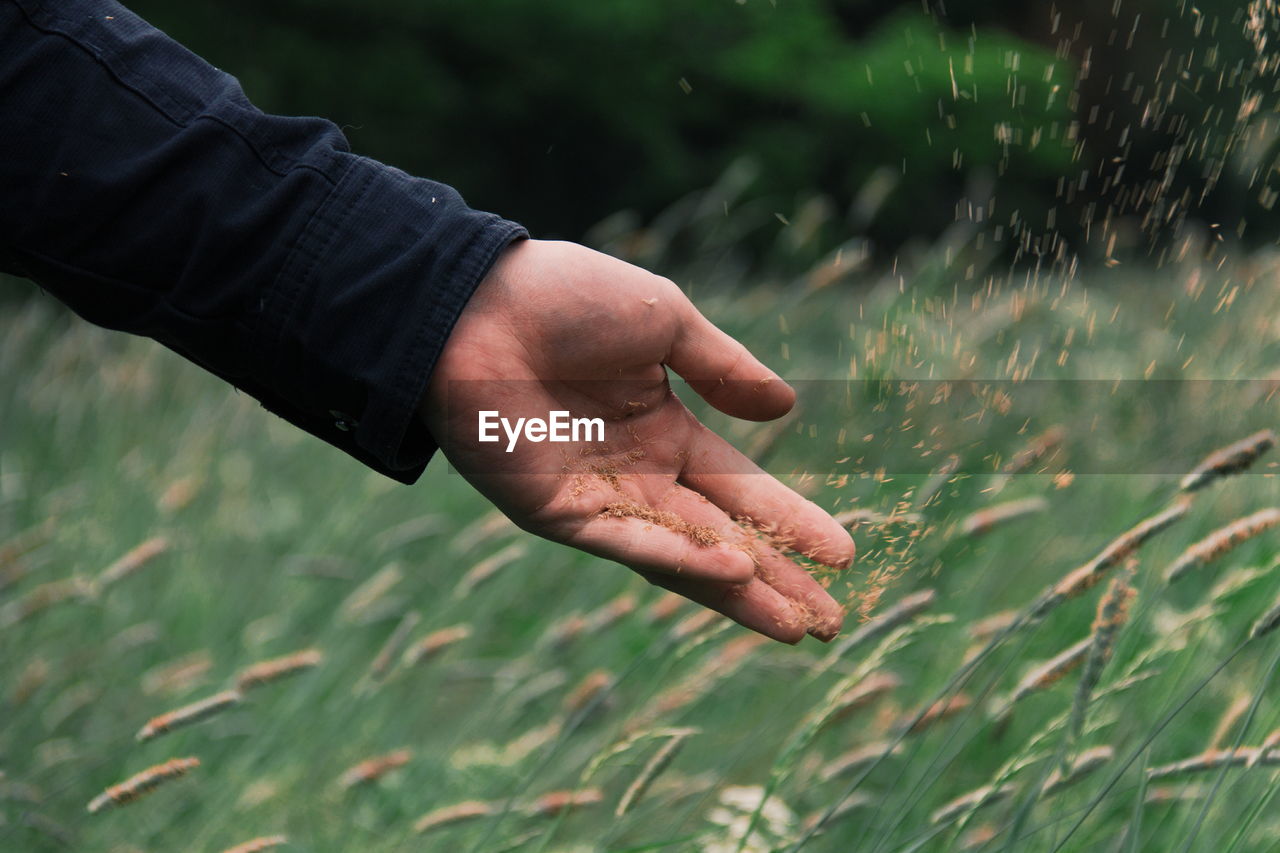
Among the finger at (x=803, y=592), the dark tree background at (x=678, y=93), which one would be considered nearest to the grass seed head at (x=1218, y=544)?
the finger at (x=803, y=592)

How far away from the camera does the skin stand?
4.61 feet

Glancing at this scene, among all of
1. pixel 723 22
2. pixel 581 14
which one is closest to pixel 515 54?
pixel 581 14

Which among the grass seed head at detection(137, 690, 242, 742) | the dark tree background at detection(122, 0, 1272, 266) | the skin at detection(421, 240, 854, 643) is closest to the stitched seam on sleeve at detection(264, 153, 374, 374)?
the skin at detection(421, 240, 854, 643)

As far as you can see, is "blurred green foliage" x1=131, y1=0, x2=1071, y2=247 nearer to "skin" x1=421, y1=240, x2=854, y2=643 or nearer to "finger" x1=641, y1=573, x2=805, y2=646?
"skin" x1=421, y1=240, x2=854, y2=643

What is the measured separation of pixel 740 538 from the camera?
1.47m

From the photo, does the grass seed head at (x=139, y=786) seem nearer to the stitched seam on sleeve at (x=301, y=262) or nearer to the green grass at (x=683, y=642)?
the green grass at (x=683, y=642)

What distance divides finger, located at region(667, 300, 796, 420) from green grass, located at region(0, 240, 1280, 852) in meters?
0.29

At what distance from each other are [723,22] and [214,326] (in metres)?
7.25

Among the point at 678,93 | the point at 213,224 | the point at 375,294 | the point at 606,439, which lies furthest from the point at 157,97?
the point at 678,93

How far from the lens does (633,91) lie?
847 cm

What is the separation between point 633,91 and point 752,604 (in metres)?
7.51

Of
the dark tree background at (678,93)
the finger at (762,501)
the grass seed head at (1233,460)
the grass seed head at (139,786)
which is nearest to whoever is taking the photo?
the grass seed head at (1233,460)

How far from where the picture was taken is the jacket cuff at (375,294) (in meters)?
1.40

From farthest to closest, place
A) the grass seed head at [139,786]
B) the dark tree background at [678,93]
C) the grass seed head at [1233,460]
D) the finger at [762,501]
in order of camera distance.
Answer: the dark tree background at [678,93], the finger at [762,501], the grass seed head at [139,786], the grass seed head at [1233,460]
